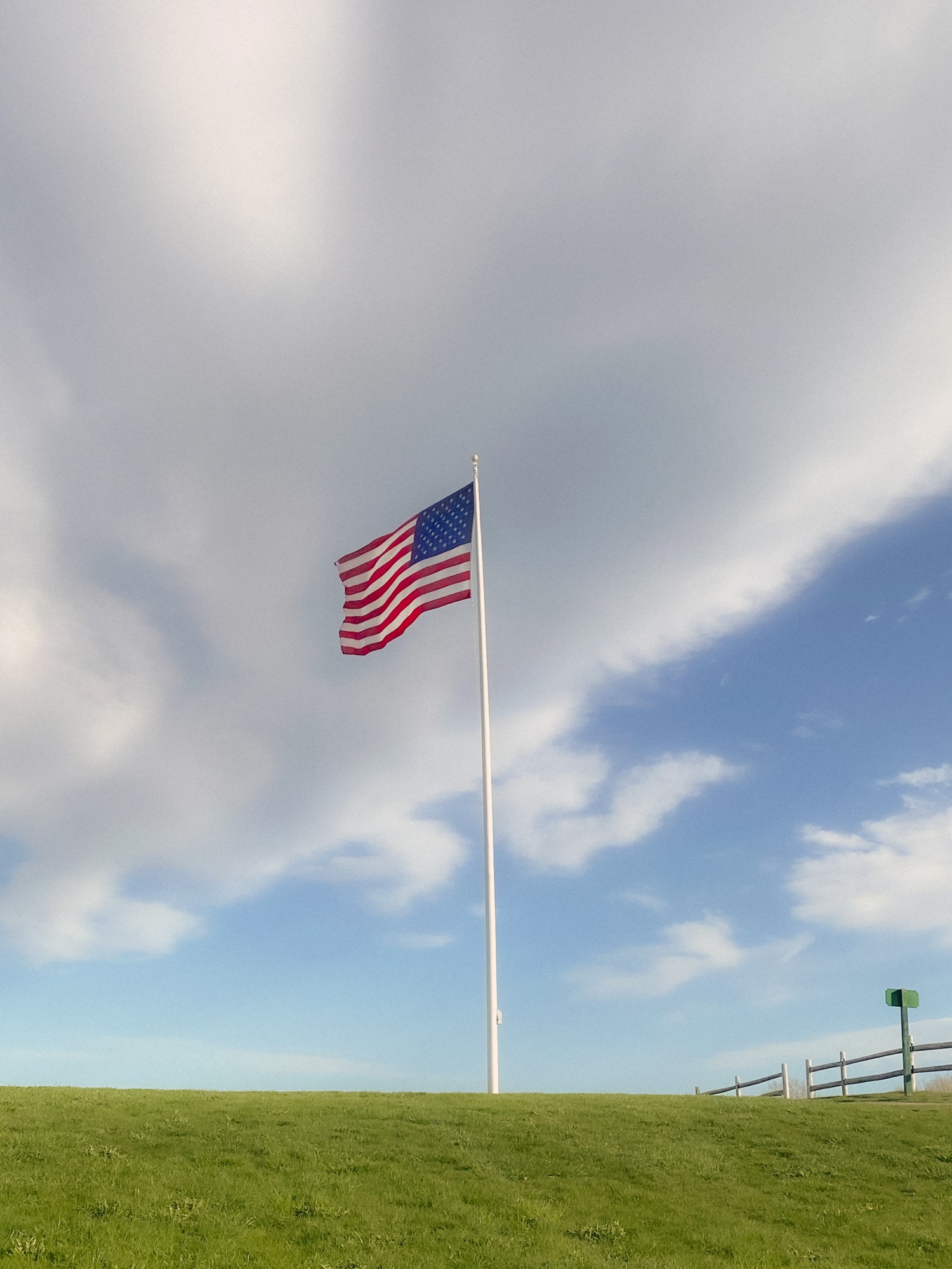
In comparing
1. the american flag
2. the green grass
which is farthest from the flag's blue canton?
the green grass

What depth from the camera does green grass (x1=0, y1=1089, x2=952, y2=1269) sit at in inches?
575

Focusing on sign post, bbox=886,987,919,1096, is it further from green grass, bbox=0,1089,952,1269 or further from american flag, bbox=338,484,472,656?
american flag, bbox=338,484,472,656

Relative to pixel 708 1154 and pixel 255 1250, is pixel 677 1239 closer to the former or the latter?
pixel 708 1154

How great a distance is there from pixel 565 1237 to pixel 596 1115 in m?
8.72

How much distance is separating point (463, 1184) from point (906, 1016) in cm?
1971

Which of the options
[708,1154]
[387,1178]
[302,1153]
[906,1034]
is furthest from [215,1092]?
[906,1034]

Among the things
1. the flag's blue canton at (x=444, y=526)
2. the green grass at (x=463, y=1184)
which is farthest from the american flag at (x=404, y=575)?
the green grass at (x=463, y=1184)

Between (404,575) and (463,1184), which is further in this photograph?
(404,575)

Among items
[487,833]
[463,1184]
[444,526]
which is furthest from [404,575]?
[463,1184]

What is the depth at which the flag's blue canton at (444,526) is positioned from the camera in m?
32.9

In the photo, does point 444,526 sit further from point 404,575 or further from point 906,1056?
point 906,1056

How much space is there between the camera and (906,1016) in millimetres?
31406

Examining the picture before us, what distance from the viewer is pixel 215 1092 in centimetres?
2712

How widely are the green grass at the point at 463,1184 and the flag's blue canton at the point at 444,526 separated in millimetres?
16712
